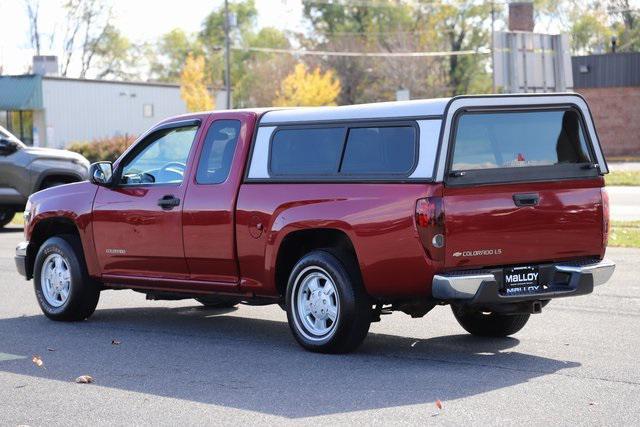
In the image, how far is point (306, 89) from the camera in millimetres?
72500

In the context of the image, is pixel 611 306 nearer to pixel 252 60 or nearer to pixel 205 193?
pixel 205 193

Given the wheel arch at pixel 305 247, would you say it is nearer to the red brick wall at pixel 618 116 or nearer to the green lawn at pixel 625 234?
the green lawn at pixel 625 234

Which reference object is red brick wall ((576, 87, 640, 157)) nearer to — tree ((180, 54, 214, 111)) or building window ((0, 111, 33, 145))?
tree ((180, 54, 214, 111))

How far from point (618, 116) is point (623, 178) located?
22.4 meters

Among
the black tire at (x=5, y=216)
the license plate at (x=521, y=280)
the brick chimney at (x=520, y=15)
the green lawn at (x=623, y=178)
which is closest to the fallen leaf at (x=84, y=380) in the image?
the license plate at (x=521, y=280)

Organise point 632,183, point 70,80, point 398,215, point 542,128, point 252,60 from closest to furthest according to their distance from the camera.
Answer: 1. point 398,215
2. point 542,128
3. point 632,183
4. point 70,80
5. point 252,60

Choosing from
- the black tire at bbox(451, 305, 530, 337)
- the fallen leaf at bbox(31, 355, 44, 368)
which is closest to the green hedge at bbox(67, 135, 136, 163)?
the black tire at bbox(451, 305, 530, 337)

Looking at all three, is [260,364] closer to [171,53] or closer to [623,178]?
[623,178]

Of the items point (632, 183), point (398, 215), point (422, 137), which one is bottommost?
point (632, 183)

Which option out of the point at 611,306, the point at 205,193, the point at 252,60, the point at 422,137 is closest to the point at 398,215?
the point at 422,137

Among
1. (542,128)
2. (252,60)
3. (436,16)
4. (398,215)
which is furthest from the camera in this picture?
(252,60)

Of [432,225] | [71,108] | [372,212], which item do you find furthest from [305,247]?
[71,108]

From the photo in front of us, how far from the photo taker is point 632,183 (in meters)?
33.9

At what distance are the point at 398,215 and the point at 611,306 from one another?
382 cm
